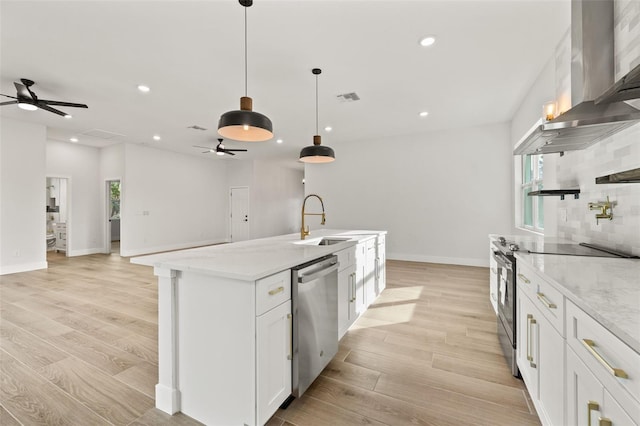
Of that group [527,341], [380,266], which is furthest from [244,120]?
[380,266]

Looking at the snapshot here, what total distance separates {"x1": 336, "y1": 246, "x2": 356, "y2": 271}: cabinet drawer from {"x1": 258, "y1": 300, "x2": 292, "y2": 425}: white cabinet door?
0.84 metres

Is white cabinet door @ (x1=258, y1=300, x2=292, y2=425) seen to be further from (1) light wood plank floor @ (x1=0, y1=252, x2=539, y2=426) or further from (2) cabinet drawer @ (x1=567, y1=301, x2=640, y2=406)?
(2) cabinet drawer @ (x1=567, y1=301, x2=640, y2=406)

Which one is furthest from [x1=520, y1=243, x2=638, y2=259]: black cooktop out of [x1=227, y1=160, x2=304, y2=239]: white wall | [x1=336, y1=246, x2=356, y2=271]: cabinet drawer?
[x1=227, y1=160, x2=304, y2=239]: white wall

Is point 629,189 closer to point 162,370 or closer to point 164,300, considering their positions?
point 164,300

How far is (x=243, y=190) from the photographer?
30.5ft

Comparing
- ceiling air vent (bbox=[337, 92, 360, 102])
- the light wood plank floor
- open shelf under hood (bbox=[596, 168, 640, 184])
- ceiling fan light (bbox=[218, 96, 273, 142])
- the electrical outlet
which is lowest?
the light wood plank floor

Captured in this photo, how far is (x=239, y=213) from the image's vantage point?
30.7 ft

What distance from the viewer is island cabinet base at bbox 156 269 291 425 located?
138 cm

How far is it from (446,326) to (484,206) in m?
3.71

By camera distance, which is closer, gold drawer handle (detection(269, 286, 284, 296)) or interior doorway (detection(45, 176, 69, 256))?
gold drawer handle (detection(269, 286, 284, 296))

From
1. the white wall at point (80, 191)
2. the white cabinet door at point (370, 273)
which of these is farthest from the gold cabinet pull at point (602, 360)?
the white wall at point (80, 191)

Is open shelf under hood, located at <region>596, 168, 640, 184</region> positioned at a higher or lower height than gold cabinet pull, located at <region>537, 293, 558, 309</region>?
higher

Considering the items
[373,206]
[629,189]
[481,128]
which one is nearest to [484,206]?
[481,128]

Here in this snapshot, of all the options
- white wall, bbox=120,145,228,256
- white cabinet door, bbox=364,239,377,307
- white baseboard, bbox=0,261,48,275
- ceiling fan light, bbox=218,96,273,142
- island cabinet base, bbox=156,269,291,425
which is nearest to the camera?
island cabinet base, bbox=156,269,291,425
